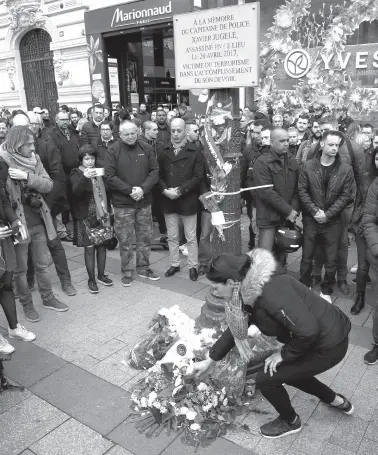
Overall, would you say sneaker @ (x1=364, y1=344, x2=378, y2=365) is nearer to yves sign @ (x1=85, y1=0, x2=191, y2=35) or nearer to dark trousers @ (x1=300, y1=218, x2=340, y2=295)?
dark trousers @ (x1=300, y1=218, x2=340, y2=295)

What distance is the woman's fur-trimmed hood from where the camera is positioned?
A: 245 centimetres

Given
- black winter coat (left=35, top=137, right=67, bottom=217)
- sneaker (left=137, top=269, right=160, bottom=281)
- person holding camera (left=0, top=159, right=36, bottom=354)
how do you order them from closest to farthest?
person holding camera (left=0, top=159, right=36, bottom=354) < black winter coat (left=35, top=137, right=67, bottom=217) < sneaker (left=137, top=269, right=160, bottom=281)

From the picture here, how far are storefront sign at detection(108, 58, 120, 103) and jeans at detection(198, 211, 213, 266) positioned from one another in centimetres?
967

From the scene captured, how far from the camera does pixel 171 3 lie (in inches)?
459

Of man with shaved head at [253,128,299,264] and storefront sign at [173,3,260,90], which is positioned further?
man with shaved head at [253,128,299,264]

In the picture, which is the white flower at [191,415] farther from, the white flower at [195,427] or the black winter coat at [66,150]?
the black winter coat at [66,150]

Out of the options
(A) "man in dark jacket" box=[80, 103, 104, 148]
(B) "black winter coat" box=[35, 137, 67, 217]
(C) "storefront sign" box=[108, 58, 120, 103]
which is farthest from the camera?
(C) "storefront sign" box=[108, 58, 120, 103]

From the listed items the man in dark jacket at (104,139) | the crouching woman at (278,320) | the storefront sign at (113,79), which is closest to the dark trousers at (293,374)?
the crouching woman at (278,320)

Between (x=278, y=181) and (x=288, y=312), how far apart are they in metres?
2.71

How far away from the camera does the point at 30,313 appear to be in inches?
184

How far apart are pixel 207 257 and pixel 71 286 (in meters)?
1.85

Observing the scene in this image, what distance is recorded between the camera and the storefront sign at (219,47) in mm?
3330

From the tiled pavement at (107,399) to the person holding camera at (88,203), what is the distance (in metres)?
0.73

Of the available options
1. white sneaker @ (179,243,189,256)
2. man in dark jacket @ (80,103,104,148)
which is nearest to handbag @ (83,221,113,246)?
white sneaker @ (179,243,189,256)
